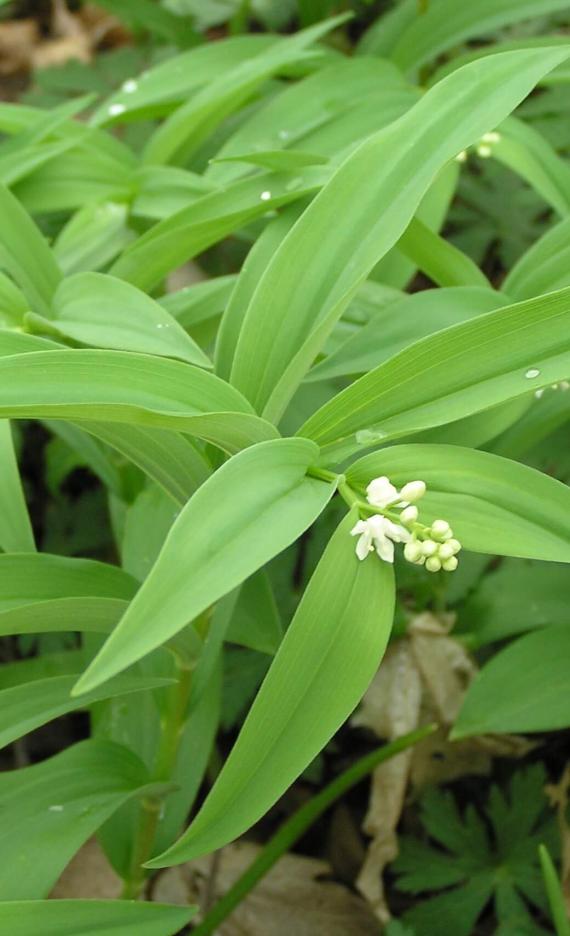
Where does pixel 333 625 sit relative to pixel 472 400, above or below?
below

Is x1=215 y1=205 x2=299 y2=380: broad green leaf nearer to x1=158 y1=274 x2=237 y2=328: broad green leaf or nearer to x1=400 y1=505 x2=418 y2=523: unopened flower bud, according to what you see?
x1=158 y1=274 x2=237 y2=328: broad green leaf

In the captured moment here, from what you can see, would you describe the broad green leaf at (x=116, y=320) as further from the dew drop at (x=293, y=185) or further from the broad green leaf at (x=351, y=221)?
the dew drop at (x=293, y=185)

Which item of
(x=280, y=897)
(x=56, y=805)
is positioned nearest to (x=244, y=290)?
(x=56, y=805)

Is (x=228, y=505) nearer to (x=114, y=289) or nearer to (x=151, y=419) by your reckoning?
(x=151, y=419)

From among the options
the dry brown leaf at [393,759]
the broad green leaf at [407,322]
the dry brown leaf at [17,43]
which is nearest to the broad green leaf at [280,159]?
the broad green leaf at [407,322]

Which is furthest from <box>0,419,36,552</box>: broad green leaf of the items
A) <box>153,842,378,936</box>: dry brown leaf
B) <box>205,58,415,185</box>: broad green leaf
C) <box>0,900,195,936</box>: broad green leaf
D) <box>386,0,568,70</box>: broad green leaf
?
<box>386,0,568,70</box>: broad green leaf

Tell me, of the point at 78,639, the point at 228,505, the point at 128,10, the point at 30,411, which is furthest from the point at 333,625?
the point at 128,10
